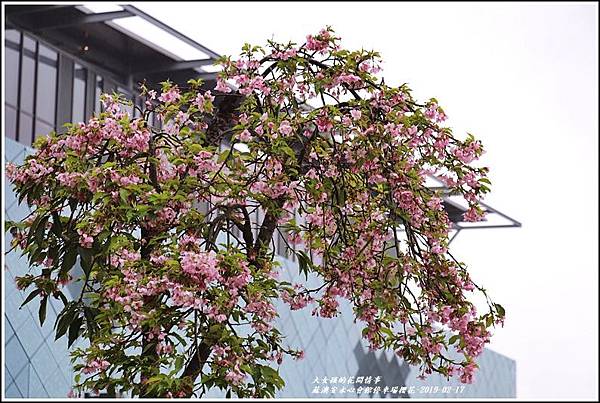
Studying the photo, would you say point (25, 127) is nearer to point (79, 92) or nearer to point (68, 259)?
point (79, 92)

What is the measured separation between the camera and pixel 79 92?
31.1ft

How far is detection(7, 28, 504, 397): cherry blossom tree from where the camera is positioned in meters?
3.72

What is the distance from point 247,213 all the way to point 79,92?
5760 millimetres

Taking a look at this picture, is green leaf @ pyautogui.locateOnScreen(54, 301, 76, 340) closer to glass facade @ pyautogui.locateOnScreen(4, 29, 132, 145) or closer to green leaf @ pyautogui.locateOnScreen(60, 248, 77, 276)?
green leaf @ pyautogui.locateOnScreen(60, 248, 77, 276)

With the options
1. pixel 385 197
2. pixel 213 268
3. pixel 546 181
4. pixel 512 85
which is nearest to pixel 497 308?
pixel 385 197

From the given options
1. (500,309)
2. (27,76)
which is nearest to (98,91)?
(27,76)

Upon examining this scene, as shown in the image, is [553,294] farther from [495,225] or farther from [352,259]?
[352,259]

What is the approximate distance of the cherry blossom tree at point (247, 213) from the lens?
372cm

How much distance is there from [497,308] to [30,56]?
602 centimetres

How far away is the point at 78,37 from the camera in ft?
31.5

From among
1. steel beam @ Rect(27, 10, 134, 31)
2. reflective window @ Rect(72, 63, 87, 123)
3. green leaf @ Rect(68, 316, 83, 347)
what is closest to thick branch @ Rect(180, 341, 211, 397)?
green leaf @ Rect(68, 316, 83, 347)

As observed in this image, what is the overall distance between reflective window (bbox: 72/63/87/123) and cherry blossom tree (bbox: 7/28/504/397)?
539cm

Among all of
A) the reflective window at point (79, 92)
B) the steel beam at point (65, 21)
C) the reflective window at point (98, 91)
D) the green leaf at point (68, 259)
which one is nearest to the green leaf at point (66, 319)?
the green leaf at point (68, 259)

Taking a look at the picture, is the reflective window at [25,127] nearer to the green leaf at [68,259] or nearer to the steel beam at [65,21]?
the steel beam at [65,21]
